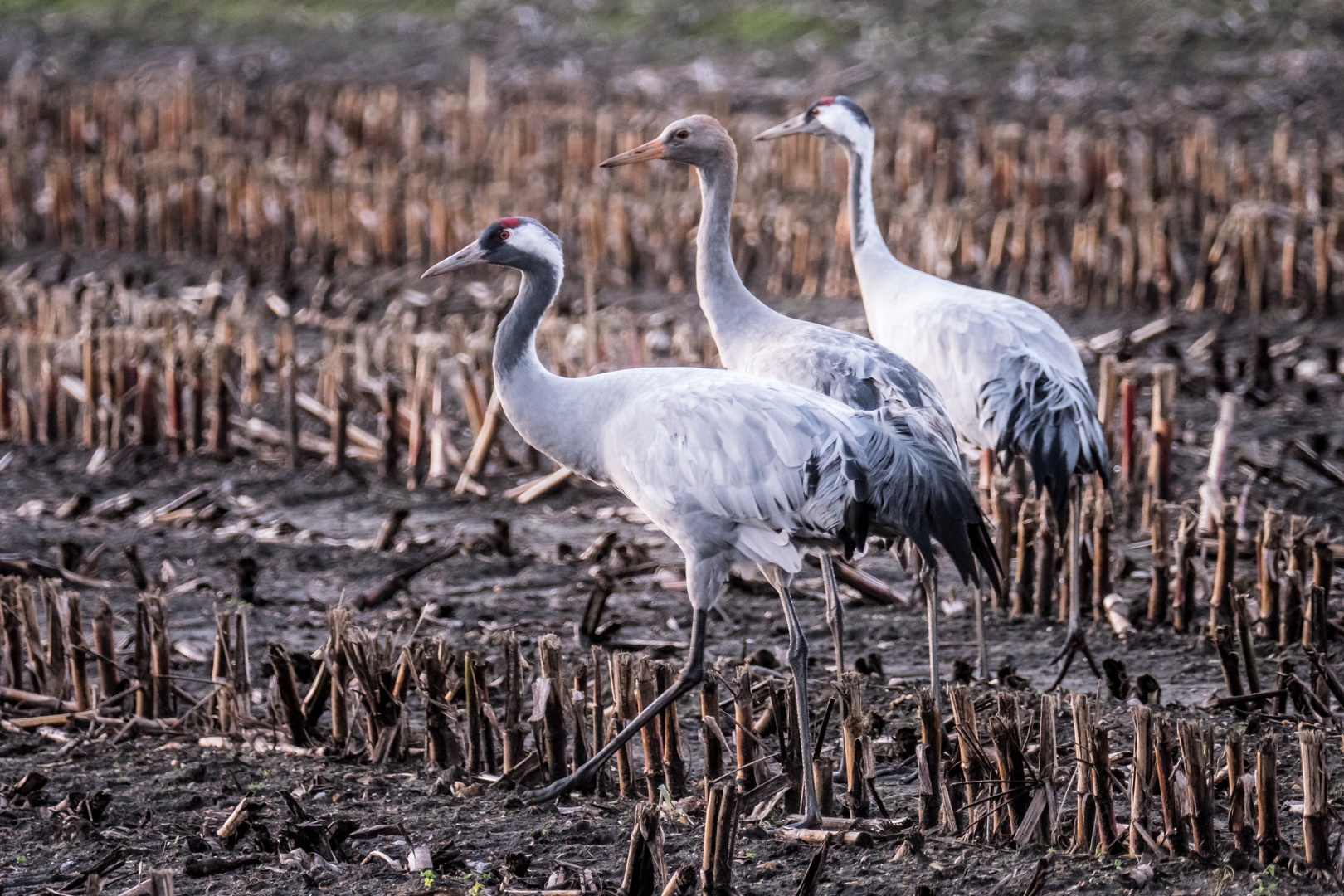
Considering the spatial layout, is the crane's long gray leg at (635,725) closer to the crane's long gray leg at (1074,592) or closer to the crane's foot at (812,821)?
the crane's foot at (812,821)

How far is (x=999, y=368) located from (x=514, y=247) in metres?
2.05

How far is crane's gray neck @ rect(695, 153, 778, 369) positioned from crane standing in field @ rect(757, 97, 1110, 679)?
31.0 inches

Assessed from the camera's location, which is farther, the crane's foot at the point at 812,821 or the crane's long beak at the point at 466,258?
the crane's long beak at the point at 466,258

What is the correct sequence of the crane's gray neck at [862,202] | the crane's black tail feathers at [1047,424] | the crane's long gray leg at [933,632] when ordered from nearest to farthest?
the crane's long gray leg at [933,632], the crane's black tail feathers at [1047,424], the crane's gray neck at [862,202]

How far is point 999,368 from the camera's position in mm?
6113

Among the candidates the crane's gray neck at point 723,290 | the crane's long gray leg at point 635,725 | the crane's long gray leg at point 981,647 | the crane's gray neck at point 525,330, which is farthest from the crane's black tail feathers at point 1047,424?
the crane's gray neck at point 525,330

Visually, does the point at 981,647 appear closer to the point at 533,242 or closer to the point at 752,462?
the point at 752,462

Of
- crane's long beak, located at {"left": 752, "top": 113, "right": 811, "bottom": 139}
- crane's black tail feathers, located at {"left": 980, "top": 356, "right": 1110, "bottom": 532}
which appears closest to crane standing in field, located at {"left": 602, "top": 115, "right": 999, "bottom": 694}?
crane's black tail feathers, located at {"left": 980, "top": 356, "right": 1110, "bottom": 532}

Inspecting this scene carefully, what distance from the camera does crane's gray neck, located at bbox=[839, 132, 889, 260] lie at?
689 centimetres

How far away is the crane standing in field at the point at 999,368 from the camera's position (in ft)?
19.2

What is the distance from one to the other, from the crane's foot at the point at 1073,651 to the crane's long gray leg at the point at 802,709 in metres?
1.18

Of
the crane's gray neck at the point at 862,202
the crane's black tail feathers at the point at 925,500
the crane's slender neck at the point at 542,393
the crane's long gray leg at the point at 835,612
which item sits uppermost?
the crane's gray neck at the point at 862,202

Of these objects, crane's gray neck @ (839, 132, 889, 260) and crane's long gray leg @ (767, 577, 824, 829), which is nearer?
crane's long gray leg @ (767, 577, 824, 829)

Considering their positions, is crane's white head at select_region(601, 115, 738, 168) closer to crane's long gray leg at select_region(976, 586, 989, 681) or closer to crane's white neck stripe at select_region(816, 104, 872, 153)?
crane's white neck stripe at select_region(816, 104, 872, 153)
